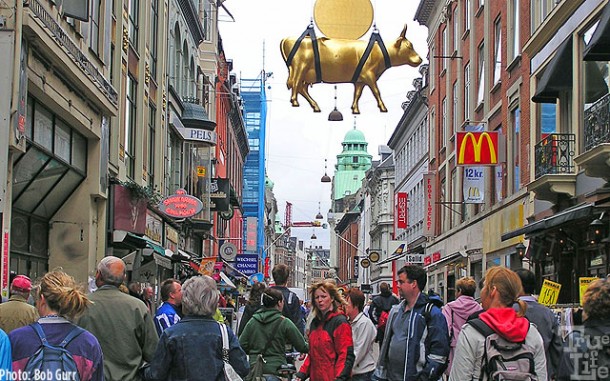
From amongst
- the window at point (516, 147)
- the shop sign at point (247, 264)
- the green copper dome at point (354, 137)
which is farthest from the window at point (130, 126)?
the green copper dome at point (354, 137)

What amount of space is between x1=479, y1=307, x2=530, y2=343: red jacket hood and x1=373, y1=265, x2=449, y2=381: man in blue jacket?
1.96 meters

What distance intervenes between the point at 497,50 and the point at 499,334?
24.8 metres

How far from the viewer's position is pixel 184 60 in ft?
130

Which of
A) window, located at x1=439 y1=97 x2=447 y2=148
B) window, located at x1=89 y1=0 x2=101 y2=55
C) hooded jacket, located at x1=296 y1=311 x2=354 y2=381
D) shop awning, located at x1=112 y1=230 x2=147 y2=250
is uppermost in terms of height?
window, located at x1=439 y1=97 x2=447 y2=148

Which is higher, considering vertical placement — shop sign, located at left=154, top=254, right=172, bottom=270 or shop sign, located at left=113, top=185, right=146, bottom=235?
shop sign, located at left=113, top=185, right=146, bottom=235

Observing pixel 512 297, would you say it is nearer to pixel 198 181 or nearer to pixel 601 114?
pixel 601 114

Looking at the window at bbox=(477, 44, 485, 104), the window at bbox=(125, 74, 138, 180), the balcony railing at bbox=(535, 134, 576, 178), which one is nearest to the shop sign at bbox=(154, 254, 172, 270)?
the window at bbox=(125, 74, 138, 180)

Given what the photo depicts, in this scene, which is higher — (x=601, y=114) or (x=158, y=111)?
(x=158, y=111)

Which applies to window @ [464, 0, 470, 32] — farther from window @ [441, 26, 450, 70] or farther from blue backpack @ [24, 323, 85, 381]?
blue backpack @ [24, 323, 85, 381]

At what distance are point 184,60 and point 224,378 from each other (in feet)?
110

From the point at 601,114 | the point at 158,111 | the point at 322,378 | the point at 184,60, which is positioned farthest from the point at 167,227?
the point at 322,378

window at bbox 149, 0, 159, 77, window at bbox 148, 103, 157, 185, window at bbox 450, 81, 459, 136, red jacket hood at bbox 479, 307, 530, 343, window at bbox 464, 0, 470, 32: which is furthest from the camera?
window at bbox 450, 81, 459, 136

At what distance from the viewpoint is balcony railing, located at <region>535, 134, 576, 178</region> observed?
20.8 m

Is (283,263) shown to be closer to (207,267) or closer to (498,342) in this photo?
(207,267)
